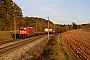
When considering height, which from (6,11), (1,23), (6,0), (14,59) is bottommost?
(14,59)

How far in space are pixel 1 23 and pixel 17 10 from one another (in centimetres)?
1846

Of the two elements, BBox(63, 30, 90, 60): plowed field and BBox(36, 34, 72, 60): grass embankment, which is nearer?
BBox(36, 34, 72, 60): grass embankment

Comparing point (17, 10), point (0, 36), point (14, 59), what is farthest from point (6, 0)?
point (14, 59)

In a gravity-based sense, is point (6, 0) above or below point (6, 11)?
above

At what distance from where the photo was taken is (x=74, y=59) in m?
12.6

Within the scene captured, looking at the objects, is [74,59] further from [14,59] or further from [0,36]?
[0,36]

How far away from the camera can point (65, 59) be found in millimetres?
11688

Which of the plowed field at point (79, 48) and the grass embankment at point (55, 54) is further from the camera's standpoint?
the plowed field at point (79, 48)

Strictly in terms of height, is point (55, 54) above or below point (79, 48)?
above

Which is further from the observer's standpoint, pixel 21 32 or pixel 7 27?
pixel 7 27

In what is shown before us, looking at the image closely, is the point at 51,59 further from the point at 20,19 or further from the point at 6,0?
the point at 20,19

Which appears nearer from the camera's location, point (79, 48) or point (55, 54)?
point (55, 54)

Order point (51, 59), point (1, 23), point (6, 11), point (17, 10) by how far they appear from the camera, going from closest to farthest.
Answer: point (51, 59) < point (1, 23) < point (6, 11) < point (17, 10)

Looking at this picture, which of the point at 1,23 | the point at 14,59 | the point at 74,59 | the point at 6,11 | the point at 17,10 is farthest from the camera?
the point at 17,10
